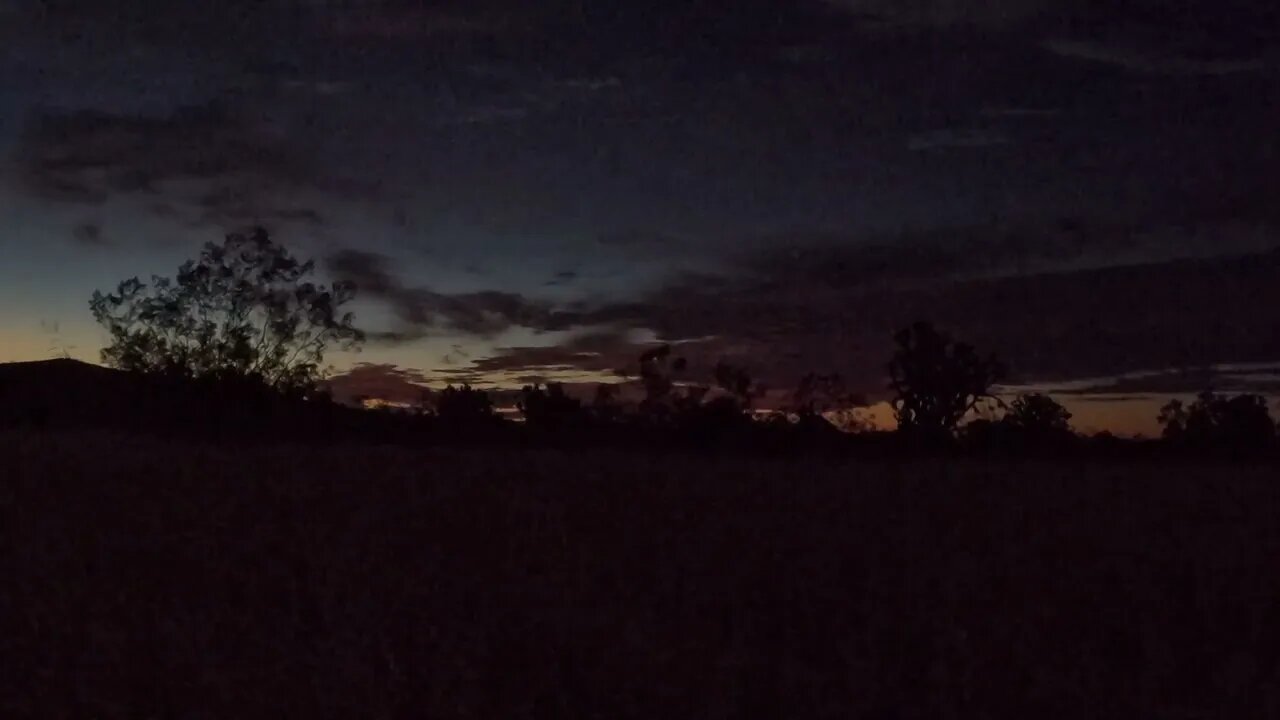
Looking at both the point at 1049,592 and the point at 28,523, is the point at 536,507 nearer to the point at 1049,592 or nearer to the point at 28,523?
the point at 28,523

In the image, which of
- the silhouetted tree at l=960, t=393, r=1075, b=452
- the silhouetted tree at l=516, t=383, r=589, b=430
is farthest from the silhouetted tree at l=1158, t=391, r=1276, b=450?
the silhouetted tree at l=516, t=383, r=589, b=430

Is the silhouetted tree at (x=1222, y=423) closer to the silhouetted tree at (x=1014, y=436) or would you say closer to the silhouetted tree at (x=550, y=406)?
the silhouetted tree at (x=1014, y=436)

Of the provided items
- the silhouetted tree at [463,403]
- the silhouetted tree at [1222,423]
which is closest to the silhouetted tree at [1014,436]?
the silhouetted tree at [1222,423]

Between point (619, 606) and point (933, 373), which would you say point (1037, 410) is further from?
point (619, 606)

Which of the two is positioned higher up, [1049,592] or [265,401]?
[265,401]

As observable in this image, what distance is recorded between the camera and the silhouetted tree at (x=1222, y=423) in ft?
148

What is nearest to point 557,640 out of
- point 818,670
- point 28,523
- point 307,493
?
point 818,670

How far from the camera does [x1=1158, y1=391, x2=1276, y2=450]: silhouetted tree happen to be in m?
45.1

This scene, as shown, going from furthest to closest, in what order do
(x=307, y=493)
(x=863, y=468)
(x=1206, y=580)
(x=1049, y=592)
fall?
(x=863, y=468) → (x=307, y=493) → (x=1206, y=580) → (x=1049, y=592)

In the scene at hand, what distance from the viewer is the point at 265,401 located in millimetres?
53594

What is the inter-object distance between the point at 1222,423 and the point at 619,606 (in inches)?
2586

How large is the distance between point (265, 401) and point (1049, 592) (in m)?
48.3

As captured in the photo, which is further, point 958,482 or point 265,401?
point 265,401

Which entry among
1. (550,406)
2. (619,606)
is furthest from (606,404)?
(619,606)
